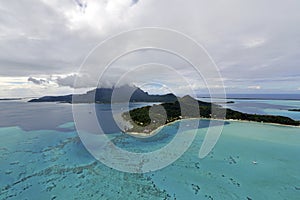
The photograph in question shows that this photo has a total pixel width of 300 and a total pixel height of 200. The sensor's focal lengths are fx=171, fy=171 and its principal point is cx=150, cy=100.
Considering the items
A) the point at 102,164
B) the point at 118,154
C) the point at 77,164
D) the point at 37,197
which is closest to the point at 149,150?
the point at 118,154

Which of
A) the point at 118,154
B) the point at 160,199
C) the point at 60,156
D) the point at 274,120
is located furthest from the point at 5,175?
the point at 274,120

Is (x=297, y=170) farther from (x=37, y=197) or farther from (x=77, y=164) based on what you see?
(x=37, y=197)

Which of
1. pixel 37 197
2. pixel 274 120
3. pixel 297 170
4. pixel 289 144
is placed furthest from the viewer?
pixel 274 120

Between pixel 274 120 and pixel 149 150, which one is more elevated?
pixel 274 120

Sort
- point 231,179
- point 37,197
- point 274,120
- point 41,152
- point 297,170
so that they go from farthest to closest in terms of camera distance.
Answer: point 274,120
point 41,152
point 297,170
point 231,179
point 37,197

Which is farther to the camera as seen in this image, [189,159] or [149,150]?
[149,150]

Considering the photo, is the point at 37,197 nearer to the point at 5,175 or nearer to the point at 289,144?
the point at 5,175
